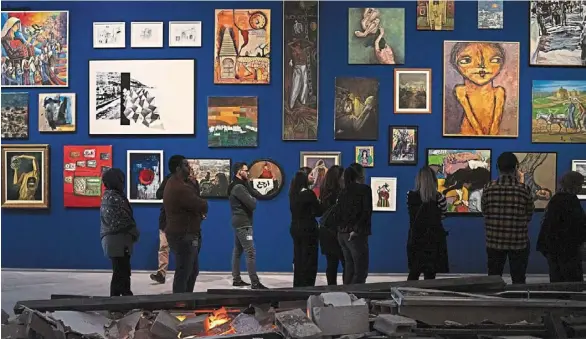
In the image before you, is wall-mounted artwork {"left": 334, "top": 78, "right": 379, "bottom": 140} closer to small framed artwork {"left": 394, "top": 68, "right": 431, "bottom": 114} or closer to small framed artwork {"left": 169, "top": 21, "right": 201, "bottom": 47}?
small framed artwork {"left": 394, "top": 68, "right": 431, "bottom": 114}

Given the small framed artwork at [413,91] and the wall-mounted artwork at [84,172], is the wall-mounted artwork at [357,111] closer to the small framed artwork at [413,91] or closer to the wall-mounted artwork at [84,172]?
the small framed artwork at [413,91]

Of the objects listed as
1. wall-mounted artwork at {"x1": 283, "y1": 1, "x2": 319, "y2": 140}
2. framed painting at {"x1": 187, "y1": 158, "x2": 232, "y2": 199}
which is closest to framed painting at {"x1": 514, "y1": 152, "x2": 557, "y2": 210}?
wall-mounted artwork at {"x1": 283, "y1": 1, "x2": 319, "y2": 140}

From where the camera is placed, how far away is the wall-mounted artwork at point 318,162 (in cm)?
1072

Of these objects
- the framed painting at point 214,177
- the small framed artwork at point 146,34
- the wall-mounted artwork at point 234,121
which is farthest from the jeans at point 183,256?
the small framed artwork at point 146,34

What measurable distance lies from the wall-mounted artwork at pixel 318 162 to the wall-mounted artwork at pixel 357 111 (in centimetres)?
33

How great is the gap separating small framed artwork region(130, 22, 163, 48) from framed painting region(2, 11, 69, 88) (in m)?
1.17

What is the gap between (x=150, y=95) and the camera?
10805mm

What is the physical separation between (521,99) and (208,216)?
553 cm

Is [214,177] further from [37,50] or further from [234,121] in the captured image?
[37,50]

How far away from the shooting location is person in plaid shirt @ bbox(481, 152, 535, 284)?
6676 millimetres

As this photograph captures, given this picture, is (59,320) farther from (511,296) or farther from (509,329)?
(511,296)

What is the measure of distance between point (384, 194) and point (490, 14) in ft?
11.4

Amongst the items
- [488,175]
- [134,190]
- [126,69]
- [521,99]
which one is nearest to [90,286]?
[134,190]

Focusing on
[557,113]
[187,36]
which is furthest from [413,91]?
[187,36]
